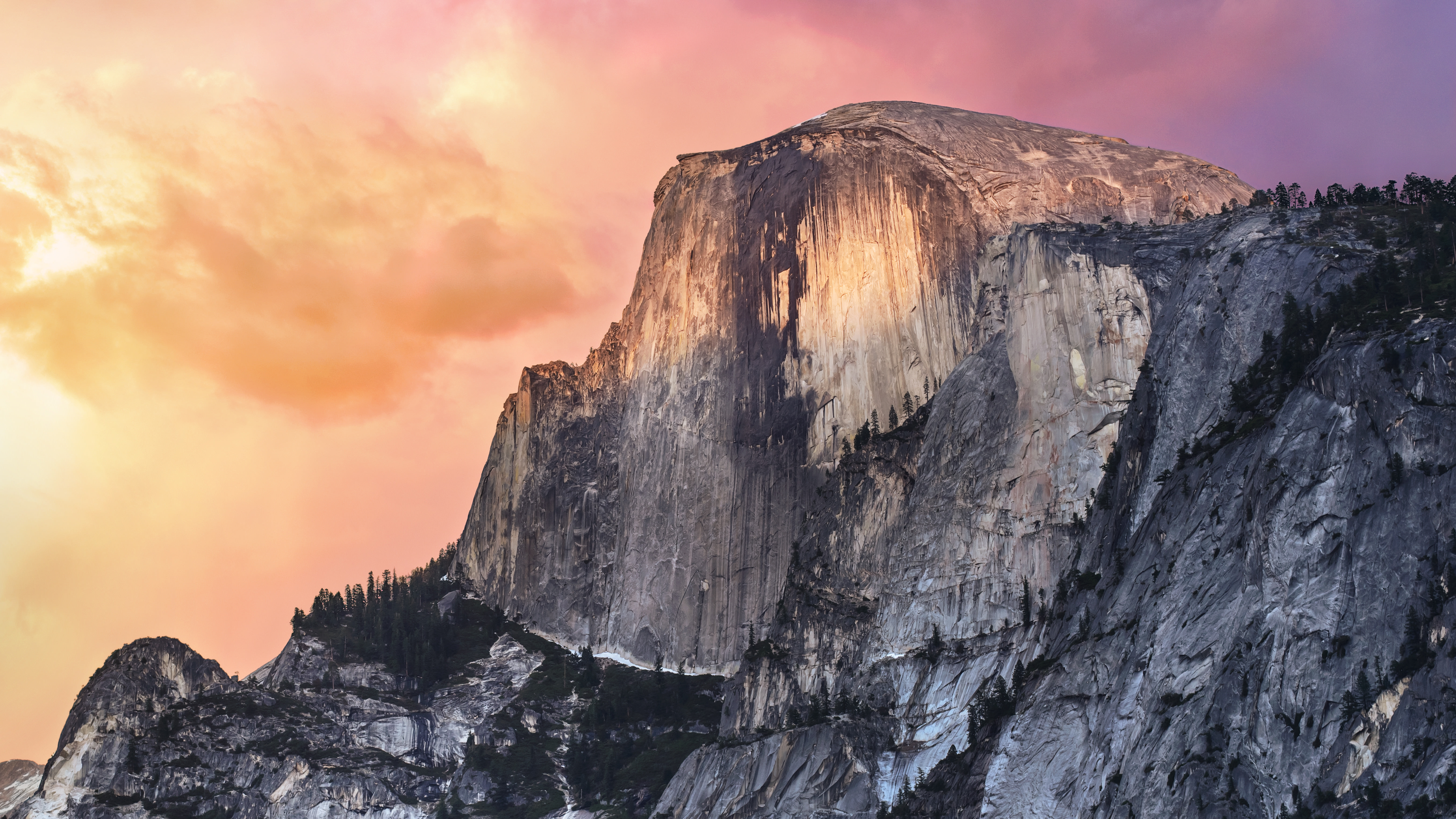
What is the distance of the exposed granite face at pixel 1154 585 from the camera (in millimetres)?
88438

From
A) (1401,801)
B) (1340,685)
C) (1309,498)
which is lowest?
(1401,801)

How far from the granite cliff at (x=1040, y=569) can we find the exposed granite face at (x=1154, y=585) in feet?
0.95

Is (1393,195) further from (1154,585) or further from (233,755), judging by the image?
(233,755)

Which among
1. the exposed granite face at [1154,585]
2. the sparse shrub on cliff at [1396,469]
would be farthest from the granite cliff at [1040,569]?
the sparse shrub on cliff at [1396,469]

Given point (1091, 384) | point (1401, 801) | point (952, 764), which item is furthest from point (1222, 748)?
point (1091, 384)

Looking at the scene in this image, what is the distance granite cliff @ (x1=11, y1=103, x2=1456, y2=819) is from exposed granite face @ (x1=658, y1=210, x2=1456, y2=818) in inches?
11.4

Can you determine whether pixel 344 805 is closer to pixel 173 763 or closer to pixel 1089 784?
pixel 173 763

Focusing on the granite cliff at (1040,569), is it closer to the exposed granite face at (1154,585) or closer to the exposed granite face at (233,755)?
the exposed granite face at (1154,585)

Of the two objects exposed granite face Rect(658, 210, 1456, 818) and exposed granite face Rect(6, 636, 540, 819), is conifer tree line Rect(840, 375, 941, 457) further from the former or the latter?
exposed granite face Rect(6, 636, 540, 819)

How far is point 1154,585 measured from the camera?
109688 mm

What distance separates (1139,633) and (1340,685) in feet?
72.9

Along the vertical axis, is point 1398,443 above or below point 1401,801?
above

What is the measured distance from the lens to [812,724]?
483 feet

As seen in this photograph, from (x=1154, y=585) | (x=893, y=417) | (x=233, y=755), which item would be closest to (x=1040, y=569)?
(x=1154, y=585)
